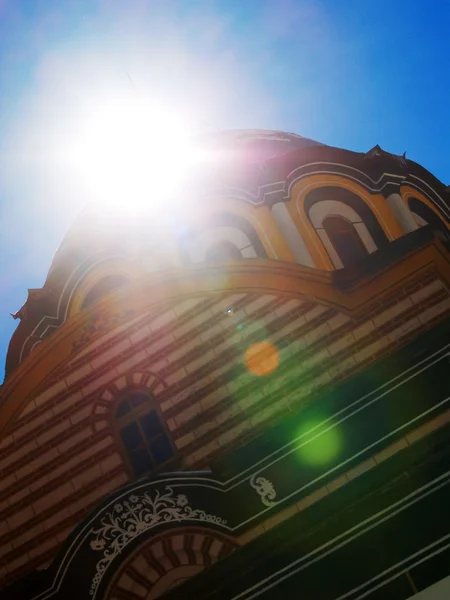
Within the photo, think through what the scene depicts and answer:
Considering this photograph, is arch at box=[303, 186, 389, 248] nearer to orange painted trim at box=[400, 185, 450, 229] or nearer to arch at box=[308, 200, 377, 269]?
arch at box=[308, 200, 377, 269]

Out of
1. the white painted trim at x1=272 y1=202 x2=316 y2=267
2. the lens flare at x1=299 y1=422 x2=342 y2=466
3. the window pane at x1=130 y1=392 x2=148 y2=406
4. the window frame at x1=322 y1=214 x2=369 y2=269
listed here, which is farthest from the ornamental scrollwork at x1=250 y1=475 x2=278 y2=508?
the window frame at x1=322 y1=214 x2=369 y2=269

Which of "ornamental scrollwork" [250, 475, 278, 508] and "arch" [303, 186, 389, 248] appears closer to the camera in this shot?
"ornamental scrollwork" [250, 475, 278, 508]

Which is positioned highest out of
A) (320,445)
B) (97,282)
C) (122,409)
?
(97,282)

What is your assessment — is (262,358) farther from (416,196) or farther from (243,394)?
(416,196)

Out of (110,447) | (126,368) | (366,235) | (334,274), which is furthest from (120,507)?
(366,235)

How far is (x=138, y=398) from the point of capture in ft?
32.8

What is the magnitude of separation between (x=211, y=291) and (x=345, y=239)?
3525 mm

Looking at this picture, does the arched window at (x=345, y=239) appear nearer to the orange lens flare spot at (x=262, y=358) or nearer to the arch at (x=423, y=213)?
the arch at (x=423, y=213)

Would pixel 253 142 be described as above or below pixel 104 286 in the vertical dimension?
above

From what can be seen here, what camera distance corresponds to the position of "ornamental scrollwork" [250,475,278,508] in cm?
757

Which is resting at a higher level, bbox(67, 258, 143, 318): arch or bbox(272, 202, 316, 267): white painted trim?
bbox(67, 258, 143, 318): arch

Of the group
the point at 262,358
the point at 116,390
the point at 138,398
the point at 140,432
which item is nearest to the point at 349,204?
the point at 262,358

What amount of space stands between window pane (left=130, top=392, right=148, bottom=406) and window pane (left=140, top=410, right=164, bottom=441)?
24 cm

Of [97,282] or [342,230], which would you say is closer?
[342,230]
